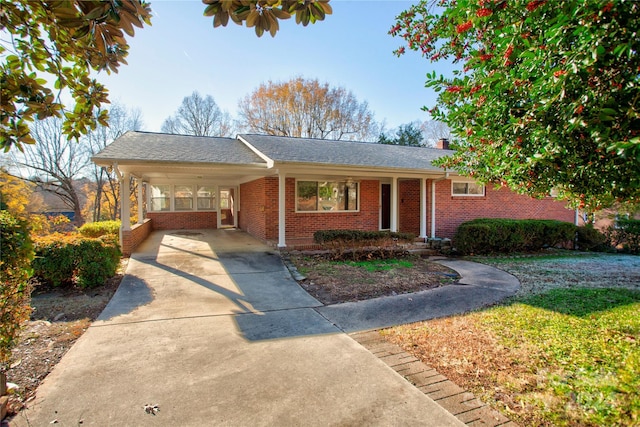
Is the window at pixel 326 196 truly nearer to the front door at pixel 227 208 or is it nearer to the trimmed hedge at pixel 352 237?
the trimmed hedge at pixel 352 237

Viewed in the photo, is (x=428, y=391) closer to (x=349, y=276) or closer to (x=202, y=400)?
(x=202, y=400)

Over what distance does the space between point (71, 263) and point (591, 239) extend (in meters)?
17.5

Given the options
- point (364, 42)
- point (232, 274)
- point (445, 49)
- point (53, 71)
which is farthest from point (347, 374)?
point (364, 42)

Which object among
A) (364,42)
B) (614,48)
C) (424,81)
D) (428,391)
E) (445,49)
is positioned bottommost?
(428,391)

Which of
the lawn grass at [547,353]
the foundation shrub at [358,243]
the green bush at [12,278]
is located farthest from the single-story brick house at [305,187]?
the green bush at [12,278]

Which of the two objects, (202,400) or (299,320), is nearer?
(202,400)

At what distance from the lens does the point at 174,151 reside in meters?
10.7

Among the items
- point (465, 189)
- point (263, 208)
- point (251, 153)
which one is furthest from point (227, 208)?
point (465, 189)

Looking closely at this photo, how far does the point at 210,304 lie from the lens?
5.81 m

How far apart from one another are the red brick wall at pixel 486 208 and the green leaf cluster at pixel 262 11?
11602 millimetres

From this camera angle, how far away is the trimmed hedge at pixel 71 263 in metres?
6.42

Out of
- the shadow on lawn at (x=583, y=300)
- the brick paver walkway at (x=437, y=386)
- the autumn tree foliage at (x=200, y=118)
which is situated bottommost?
the brick paver walkway at (x=437, y=386)

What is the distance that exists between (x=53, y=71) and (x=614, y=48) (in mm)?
4022

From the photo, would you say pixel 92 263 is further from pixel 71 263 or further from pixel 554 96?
pixel 554 96
